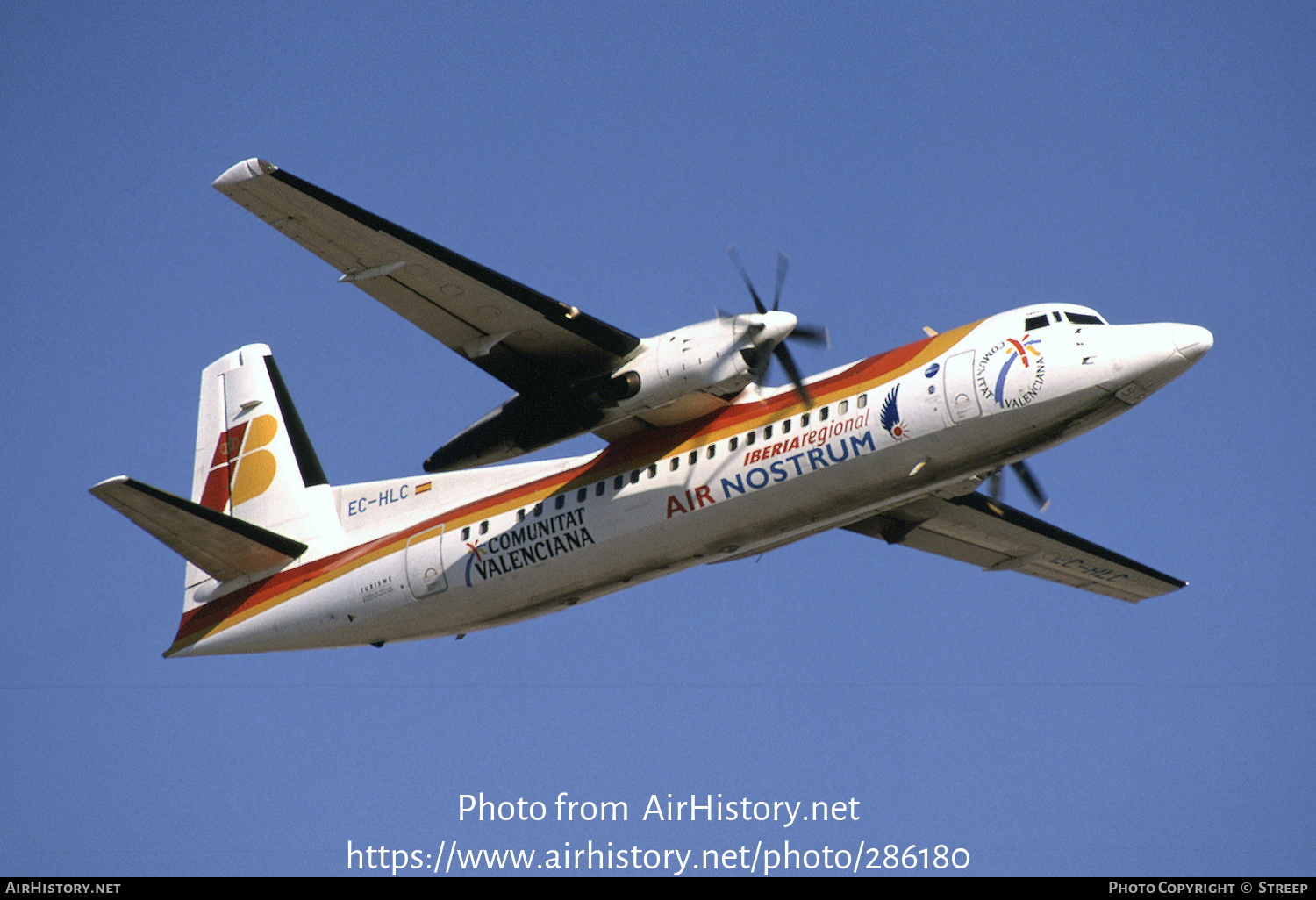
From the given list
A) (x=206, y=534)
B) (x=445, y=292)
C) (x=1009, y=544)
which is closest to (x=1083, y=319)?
(x=1009, y=544)

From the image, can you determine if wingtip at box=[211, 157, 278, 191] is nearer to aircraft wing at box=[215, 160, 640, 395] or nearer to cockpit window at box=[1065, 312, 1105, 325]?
aircraft wing at box=[215, 160, 640, 395]

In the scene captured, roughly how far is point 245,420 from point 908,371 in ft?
36.1

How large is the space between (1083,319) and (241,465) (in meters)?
12.6

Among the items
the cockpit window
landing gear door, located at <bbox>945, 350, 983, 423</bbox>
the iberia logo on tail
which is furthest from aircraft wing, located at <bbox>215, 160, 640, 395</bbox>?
the iberia logo on tail

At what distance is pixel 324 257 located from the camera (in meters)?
16.7

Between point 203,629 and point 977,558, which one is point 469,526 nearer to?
point 203,629

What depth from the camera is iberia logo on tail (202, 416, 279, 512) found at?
2183cm

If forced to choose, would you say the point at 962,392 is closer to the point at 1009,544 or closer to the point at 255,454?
the point at 1009,544

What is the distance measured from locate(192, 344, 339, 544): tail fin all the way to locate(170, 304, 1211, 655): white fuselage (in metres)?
1.02

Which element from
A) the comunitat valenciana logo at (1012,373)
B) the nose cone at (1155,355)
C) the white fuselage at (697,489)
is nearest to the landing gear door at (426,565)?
the white fuselage at (697,489)

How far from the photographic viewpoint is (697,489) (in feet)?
56.2

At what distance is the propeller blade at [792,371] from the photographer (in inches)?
659

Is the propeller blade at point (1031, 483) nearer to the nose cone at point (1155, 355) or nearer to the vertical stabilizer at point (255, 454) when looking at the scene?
the nose cone at point (1155, 355)
